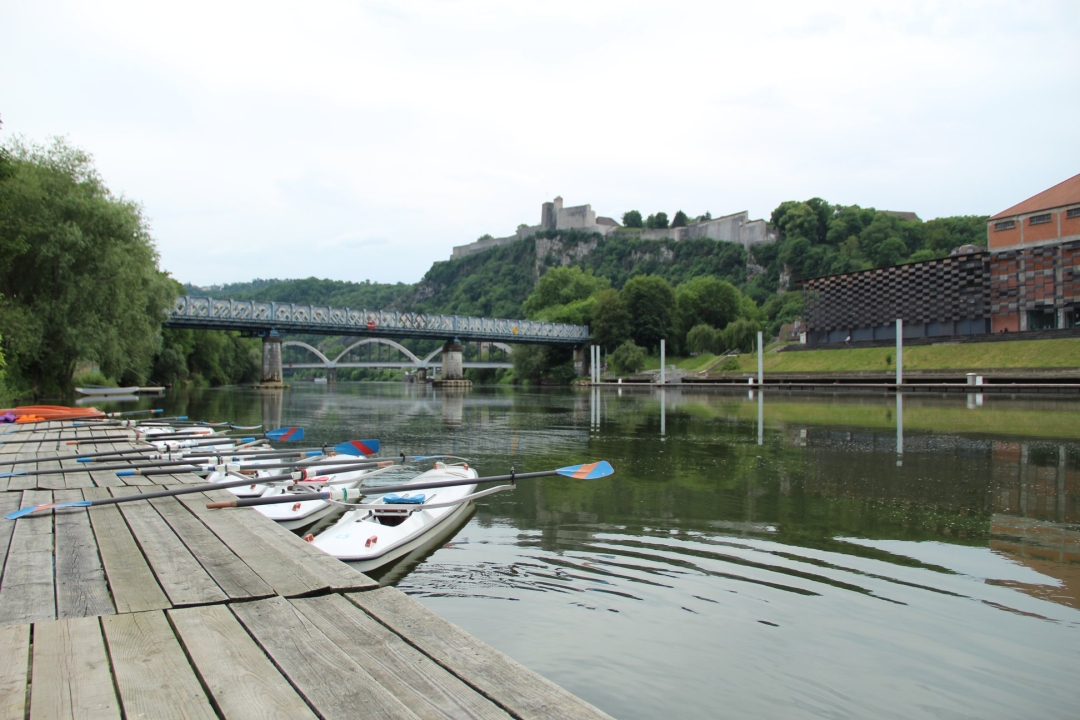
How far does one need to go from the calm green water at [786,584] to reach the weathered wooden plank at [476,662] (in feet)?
4.34

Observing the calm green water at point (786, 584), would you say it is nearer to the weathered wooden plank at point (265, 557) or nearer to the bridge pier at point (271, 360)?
the weathered wooden plank at point (265, 557)

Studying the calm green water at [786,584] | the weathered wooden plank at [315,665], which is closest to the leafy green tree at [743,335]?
the calm green water at [786,584]

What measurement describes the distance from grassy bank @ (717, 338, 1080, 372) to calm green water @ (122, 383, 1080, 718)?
3922 centimetres

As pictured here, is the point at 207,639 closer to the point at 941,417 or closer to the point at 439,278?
the point at 941,417

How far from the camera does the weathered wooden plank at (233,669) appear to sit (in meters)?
3.08

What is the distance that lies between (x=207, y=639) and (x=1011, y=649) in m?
5.50

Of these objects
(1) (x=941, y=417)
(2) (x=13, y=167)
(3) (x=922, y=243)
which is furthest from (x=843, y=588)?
(3) (x=922, y=243)

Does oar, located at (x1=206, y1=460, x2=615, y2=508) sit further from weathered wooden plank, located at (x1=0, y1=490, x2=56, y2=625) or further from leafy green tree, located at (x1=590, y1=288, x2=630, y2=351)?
leafy green tree, located at (x1=590, y1=288, x2=630, y2=351)

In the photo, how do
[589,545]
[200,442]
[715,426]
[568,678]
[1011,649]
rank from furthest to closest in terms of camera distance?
[715,426], [200,442], [589,545], [1011,649], [568,678]

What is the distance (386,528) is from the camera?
316 inches

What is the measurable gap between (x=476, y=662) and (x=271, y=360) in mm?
79438

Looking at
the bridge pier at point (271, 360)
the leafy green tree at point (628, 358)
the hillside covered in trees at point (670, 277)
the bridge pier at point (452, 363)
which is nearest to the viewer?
the bridge pier at point (271, 360)

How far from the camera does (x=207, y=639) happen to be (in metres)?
3.81

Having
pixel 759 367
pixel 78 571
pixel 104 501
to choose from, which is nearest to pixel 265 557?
pixel 78 571
